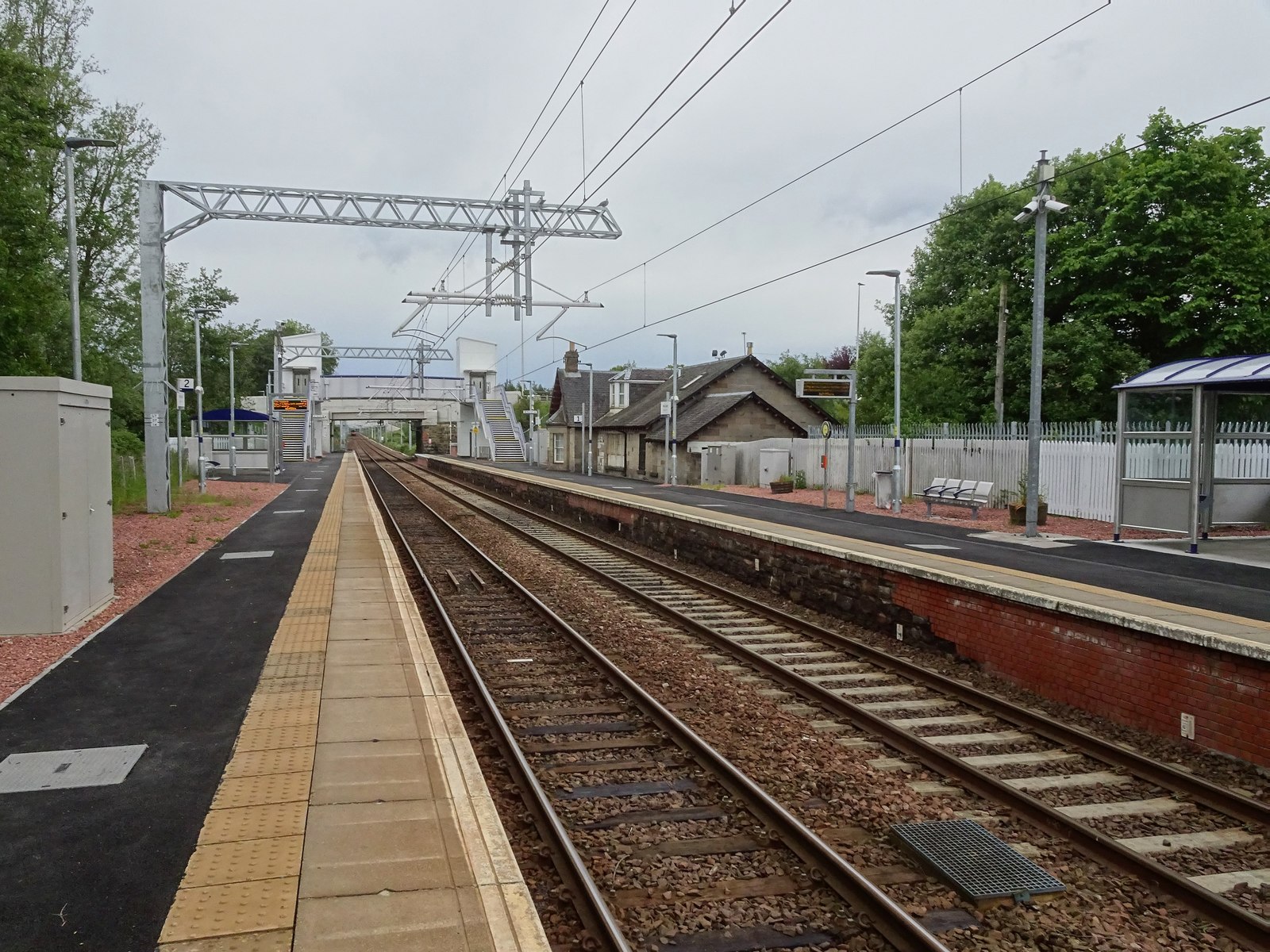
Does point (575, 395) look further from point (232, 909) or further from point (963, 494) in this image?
point (232, 909)

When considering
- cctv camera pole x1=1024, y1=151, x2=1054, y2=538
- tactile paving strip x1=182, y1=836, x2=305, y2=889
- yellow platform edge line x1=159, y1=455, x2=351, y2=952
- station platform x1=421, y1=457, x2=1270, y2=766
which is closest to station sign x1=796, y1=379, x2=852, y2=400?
station platform x1=421, y1=457, x2=1270, y2=766

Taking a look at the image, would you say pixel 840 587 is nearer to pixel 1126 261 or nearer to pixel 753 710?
pixel 753 710

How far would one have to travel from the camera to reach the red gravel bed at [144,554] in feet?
28.4

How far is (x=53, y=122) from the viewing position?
21344mm

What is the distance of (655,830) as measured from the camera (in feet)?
18.3

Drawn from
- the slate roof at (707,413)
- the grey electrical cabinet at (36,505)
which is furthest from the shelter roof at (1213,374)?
the slate roof at (707,413)

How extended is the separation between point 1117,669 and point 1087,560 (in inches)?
299

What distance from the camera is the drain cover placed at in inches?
223

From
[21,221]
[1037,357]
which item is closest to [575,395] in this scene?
[21,221]

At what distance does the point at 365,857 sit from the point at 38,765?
2.79 metres

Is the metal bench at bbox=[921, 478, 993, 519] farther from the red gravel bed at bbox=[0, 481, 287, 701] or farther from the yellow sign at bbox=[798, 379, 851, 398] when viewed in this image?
the red gravel bed at bbox=[0, 481, 287, 701]

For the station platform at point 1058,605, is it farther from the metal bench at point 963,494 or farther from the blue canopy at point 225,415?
the blue canopy at point 225,415

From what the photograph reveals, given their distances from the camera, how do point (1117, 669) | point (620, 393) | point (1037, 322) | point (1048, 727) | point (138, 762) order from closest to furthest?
point (138, 762), point (1048, 727), point (1117, 669), point (1037, 322), point (620, 393)

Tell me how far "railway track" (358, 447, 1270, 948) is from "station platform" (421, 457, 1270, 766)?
783mm
